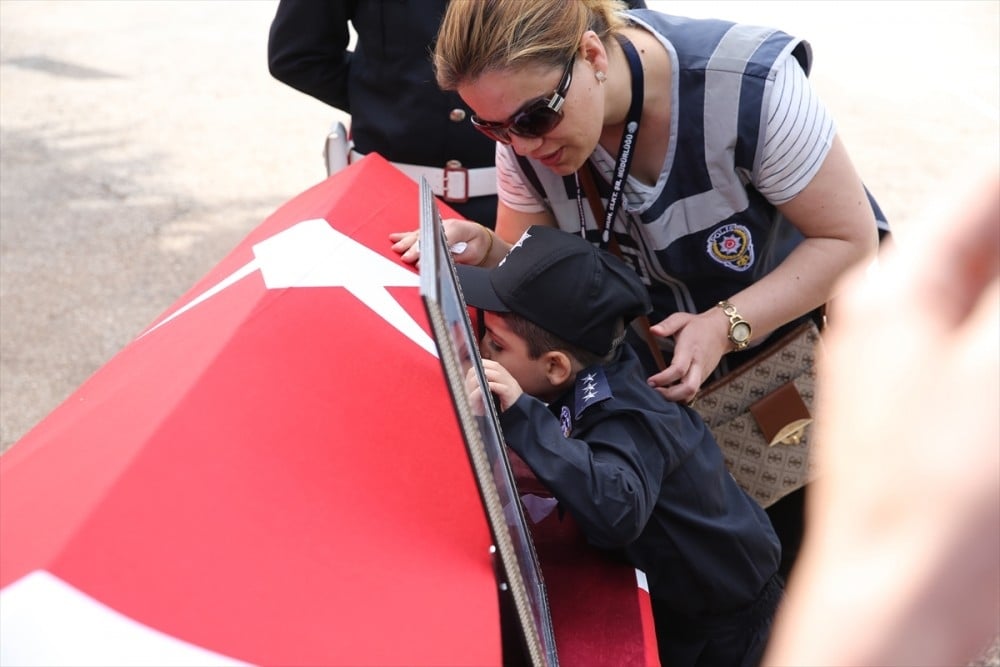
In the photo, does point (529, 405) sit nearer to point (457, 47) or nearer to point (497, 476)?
point (497, 476)

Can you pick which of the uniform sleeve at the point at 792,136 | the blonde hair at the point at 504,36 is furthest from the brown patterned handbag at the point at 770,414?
the blonde hair at the point at 504,36

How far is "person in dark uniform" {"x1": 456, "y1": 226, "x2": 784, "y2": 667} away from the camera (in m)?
1.63

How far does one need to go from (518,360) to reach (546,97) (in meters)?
0.44

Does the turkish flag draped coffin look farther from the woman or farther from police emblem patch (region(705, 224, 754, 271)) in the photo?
police emblem patch (region(705, 224, 754, 271))

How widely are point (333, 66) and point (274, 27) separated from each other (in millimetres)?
184

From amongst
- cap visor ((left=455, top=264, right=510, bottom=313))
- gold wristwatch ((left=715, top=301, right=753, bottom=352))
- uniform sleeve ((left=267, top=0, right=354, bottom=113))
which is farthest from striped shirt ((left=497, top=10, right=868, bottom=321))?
uniform sleeve ((left=267, top=0, right=354, bottom=113))

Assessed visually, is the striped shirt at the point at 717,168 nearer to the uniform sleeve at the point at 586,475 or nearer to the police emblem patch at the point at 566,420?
the police emblem patch at the point at 566,420

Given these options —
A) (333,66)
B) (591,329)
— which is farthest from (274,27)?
(591,329)

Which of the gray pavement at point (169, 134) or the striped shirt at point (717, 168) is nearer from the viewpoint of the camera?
the striped shirt at point (717, 168)

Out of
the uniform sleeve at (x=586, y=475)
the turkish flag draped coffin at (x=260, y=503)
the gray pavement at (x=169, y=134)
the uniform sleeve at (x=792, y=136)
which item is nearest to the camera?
the turkish flag draped coffin at (x=260, y=503)

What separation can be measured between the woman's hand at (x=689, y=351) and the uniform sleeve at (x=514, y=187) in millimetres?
383

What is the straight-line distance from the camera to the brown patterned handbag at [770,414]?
205 cm

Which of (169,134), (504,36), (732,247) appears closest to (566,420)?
(732,247)

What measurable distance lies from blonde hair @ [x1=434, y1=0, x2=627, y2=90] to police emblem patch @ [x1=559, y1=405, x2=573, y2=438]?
0.57 meters
